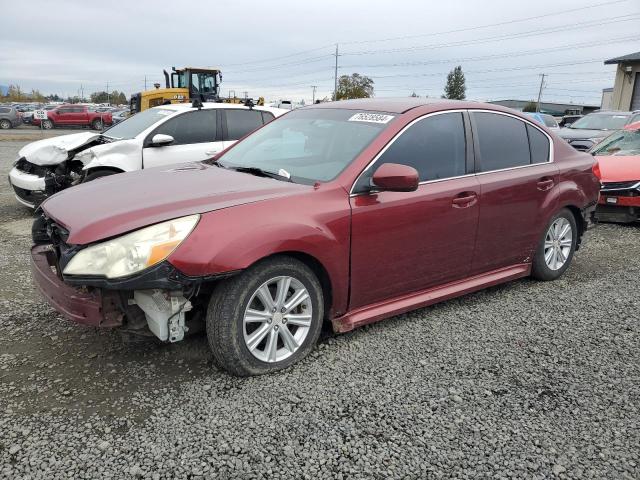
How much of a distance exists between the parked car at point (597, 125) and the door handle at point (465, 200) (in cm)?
979

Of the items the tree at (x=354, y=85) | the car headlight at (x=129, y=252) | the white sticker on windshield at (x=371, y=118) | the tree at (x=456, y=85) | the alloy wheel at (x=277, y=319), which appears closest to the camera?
the car headlight at (x=129, y=252)

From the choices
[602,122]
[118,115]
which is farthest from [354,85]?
[602,122]

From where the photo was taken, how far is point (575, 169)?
486cm

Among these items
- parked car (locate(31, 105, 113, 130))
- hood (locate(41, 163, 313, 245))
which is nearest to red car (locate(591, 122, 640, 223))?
hood (locate(41, 163, 313, 245))

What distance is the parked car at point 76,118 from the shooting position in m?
35.9

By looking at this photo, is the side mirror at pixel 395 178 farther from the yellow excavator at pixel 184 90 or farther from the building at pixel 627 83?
the building at pixel 627 83

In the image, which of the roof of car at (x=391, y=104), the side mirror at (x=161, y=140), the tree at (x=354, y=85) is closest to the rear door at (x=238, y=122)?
the side mirror at (x=161, y=140)

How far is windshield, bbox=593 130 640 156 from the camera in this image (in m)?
8.35

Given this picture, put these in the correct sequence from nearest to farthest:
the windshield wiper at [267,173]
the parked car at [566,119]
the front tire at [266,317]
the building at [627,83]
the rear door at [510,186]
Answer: the front tire at [266,317] < the windshield wiper at [267,173] < the rear door at [510,186] < the parked car at [566,119] < the building at [627,83]

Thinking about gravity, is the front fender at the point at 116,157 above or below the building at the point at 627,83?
below

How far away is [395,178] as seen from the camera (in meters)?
3.24

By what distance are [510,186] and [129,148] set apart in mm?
4963

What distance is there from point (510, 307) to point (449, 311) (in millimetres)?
559

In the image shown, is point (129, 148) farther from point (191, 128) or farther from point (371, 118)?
point (371, 118)
